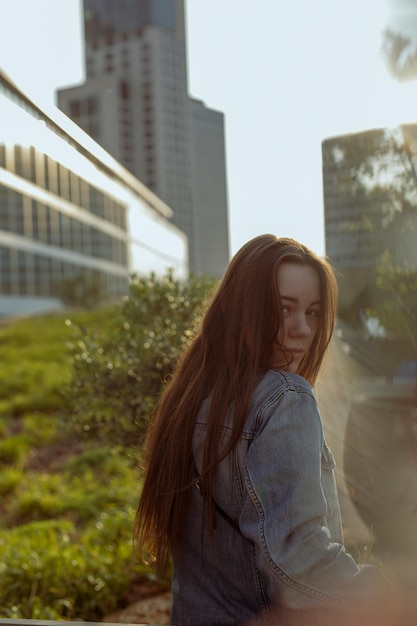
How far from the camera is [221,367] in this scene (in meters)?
1.51

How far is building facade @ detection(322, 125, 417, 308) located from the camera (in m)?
2.14

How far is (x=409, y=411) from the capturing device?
2115 mm

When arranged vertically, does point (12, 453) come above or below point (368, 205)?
below

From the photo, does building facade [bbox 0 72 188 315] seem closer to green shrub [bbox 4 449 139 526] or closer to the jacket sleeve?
green shrub [bbox 4 449 139 526]

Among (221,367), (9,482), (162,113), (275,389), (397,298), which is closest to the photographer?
(275,389)

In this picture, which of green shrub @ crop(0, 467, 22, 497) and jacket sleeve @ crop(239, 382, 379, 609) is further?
green shrub @ crop(0, 467, 22, 497)

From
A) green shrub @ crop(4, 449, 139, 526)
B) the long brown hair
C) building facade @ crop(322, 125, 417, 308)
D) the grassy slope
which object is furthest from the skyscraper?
green shrub @ crop(4, 449, 139, 526)

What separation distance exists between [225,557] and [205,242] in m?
1.64

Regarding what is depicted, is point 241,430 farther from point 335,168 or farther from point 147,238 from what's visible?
point 147,238

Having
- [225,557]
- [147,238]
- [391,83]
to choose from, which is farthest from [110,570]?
[147,238]

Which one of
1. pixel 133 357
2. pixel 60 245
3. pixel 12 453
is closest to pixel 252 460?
pixel 133 357

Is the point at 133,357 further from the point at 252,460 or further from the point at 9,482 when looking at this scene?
the point at 9,482

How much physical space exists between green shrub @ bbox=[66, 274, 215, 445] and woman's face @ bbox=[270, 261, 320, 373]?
149cm

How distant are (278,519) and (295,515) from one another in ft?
0.11
